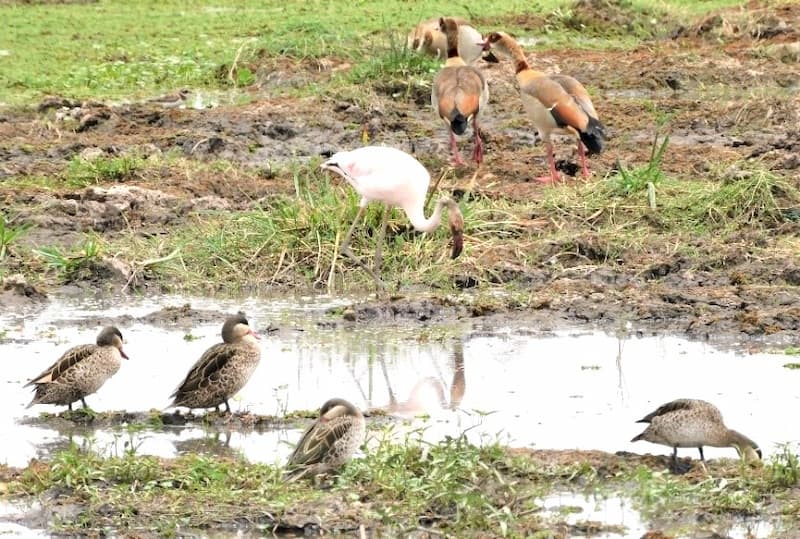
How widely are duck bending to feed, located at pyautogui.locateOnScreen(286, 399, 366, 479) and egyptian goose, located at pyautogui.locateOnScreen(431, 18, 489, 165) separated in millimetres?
7271

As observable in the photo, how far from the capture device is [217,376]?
882cm

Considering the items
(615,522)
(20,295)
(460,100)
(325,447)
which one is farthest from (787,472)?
(460,100)

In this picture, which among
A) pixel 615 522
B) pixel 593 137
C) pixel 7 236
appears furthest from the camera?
pixel 593 137

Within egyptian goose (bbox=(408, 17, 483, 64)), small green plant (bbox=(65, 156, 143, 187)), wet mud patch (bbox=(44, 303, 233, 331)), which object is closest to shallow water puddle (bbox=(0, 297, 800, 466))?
wet mud patch (bbox=(44, 303, 233, 331))

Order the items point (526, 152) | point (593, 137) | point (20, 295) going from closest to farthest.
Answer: point (20, 295), point (593, 137), point (526, 152)

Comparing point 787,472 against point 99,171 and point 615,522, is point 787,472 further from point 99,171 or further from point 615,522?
point 99,171

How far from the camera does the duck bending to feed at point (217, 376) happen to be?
8828 millimetres

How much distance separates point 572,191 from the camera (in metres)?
13.6

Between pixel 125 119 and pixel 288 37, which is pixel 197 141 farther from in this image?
pixel 288 37

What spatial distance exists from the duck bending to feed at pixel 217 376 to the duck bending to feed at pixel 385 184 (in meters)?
2.98

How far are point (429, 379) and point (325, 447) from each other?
2285mm

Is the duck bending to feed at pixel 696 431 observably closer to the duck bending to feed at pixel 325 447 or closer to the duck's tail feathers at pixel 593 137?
the duck bending to feed at pixel 325 447

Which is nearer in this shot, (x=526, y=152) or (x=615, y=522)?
(x=615, y=522)

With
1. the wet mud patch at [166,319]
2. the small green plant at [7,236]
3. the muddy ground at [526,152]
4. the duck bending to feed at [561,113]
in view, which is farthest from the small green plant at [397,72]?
the wet mud patch at [166,319]
